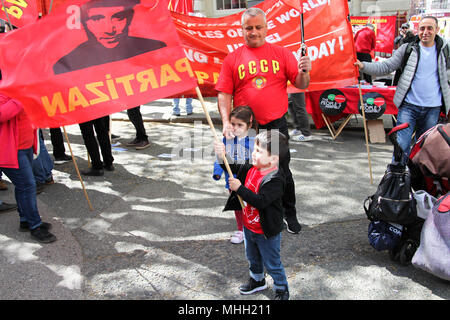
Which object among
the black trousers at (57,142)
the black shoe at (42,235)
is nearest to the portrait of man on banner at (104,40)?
the black shoe at (42,235)

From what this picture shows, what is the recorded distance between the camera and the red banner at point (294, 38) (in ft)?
16.4

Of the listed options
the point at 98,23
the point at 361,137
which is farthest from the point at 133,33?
the point at 361,137

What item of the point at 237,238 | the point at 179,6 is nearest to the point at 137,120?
the point at 179,6

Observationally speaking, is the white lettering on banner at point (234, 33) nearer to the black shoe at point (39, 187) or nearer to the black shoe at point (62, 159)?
the black shoe at point (62, 159)

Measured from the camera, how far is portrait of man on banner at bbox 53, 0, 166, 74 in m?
3.22

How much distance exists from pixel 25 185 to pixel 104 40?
156cm

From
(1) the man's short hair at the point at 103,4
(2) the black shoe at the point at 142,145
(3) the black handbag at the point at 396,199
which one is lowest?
(2) the black shoe at the point at 142,145

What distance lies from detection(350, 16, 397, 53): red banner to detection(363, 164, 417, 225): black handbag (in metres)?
10.7

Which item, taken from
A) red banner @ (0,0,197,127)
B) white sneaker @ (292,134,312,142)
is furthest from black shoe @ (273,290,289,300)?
white sneaker @ (292,134,312,142)

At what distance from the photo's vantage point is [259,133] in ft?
10.1

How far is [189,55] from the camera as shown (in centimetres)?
578

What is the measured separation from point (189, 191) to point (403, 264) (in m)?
2.65

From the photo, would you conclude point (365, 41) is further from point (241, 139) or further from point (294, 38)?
point (241, 139)

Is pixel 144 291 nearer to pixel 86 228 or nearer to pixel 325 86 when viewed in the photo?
pixel 86 228
